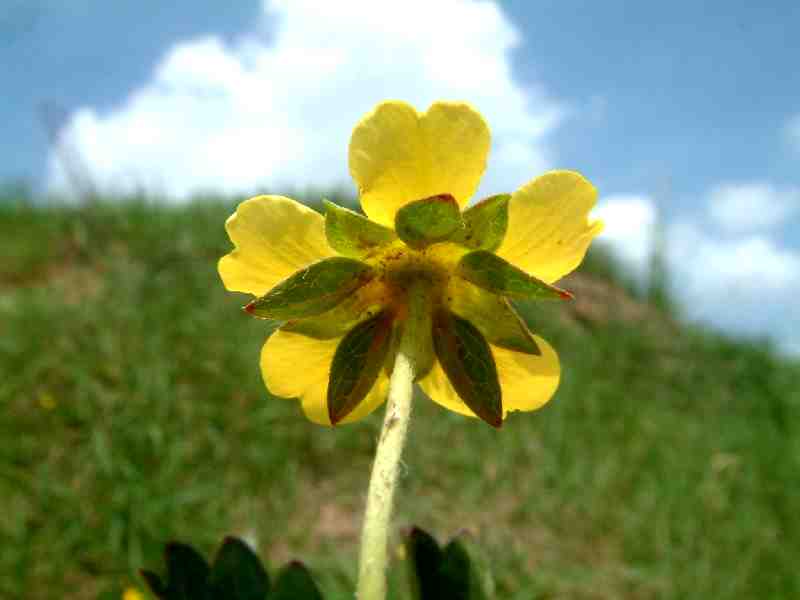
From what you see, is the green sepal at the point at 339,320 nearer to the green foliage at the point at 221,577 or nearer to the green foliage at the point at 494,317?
the green foliage at the point at 494,317

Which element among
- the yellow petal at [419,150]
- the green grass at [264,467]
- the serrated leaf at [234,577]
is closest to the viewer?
the yellow petal at [419,150]

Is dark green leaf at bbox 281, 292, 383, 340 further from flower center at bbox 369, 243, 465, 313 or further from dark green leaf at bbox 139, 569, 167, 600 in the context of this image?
dark green leaf at bbox 139, 569, 167, 600

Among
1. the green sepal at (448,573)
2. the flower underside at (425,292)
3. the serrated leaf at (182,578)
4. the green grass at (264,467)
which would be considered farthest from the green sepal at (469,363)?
the green grass at (264,467)

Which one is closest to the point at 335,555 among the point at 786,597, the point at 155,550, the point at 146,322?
the point at 155,550

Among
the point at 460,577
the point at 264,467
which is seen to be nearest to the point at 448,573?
the point at 460,577

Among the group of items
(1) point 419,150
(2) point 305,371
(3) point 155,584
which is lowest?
(3) point 155,584

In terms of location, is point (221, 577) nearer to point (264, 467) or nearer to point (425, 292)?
point (425, 292)
